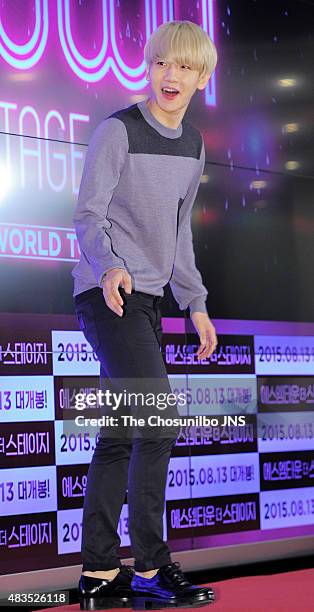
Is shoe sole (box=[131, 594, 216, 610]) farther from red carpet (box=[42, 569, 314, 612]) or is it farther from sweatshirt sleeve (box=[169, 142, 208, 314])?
sweatshirt sleeve (box=[169, 142, 208, 314])

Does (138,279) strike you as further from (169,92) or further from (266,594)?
(266,594)

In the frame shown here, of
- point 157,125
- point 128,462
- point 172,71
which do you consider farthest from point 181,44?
point 128,462

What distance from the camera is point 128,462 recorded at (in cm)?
213

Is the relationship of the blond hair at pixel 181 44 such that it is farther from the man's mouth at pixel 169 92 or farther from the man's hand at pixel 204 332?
the man's hand at pixel 204 332

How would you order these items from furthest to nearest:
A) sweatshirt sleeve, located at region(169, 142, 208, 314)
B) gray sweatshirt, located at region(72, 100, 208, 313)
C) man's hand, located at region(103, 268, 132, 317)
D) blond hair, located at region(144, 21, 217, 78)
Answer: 1. sweatshirt sleeve, located at region(169, 142, 208, 314)
2. blond hair, located at region(144, 21, 217, 78)
3. gray sweatshirt, located at region(72, 100, 208, 313)
4. man's hand, located at region(103, 268, 132, 317)

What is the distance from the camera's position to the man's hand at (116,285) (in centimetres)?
197

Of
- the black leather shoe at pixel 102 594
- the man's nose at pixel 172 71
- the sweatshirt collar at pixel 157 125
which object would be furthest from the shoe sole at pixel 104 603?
the man's nose at pixel 172 71

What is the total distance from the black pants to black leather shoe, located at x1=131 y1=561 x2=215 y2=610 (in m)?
0.03

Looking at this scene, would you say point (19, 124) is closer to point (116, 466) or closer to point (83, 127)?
point (83, 127)

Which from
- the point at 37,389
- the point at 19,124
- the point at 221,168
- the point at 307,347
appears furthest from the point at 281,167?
the point at 37,389

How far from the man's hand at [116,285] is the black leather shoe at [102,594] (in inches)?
23.4

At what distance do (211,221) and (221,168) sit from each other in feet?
0.64

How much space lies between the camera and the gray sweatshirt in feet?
6.98

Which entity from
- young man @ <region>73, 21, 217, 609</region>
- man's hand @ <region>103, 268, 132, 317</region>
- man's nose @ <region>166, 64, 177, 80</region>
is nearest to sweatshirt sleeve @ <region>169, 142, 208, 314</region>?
young man @ <region>73, 21, 217, 609</region>
